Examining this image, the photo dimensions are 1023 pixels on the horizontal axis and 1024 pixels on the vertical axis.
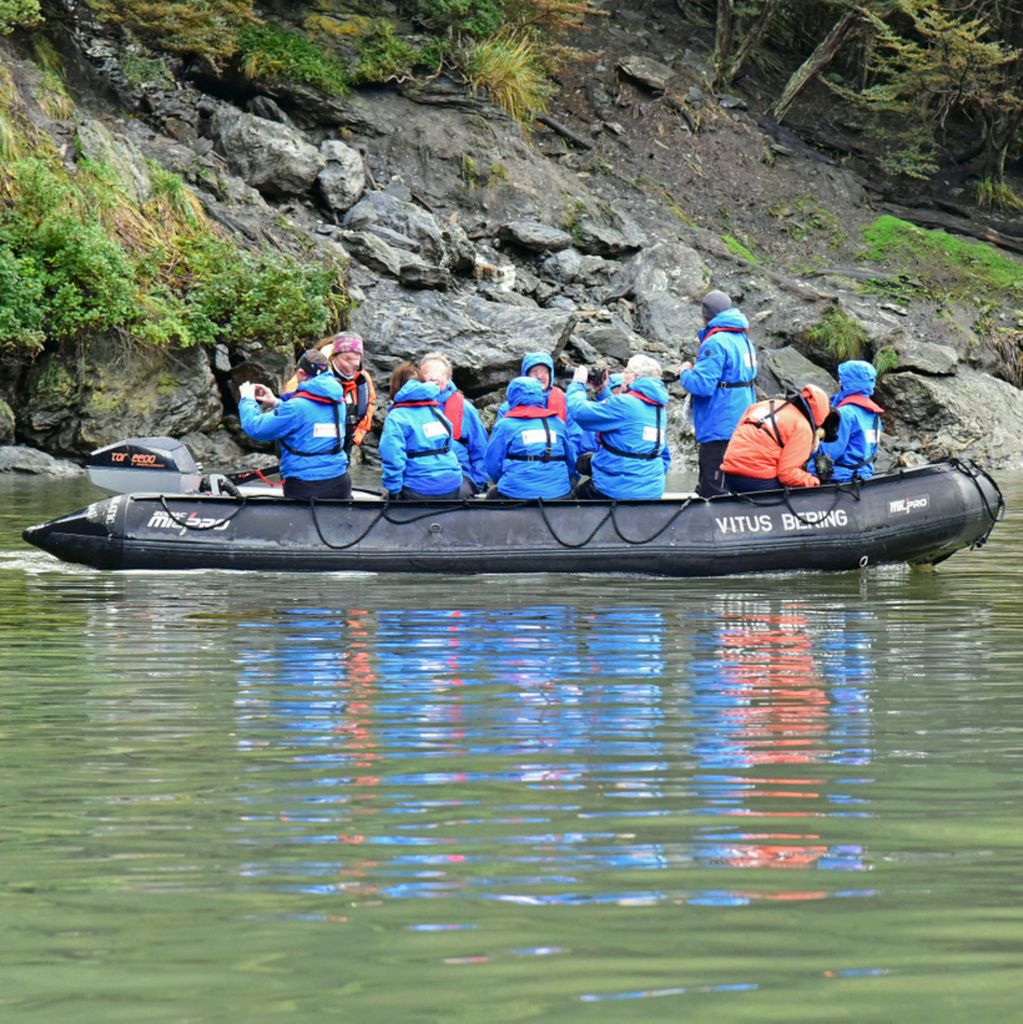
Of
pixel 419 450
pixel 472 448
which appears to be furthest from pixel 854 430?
A: pixel 419 450

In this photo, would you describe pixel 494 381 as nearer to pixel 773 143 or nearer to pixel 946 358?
pixel 946 358

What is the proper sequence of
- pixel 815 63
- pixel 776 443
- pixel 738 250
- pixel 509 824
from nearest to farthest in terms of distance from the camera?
pixel 509 824
pixel 776 443
pixel 738 250
pixel 815 63

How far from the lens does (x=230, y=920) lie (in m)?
3.50

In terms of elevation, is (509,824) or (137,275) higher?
(137,275)

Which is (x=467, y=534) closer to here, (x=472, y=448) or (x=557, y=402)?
(x=557, y=402)

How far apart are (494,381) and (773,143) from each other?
42.0 ft

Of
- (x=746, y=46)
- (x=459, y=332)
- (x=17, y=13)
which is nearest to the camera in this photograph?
(x=17, y=13)

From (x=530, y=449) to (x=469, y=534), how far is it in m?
0.83

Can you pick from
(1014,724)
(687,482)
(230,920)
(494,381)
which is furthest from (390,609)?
(494,381)

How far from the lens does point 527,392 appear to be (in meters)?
11.4

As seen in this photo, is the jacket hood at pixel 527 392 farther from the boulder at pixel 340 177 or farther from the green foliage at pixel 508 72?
the green foliage at pixel 508 72

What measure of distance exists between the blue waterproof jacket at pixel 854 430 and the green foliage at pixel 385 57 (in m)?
16.6

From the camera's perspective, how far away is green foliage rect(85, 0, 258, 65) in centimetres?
2389

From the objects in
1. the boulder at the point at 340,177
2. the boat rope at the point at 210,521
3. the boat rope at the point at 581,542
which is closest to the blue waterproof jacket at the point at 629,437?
the boat rope at the point at 581,542
